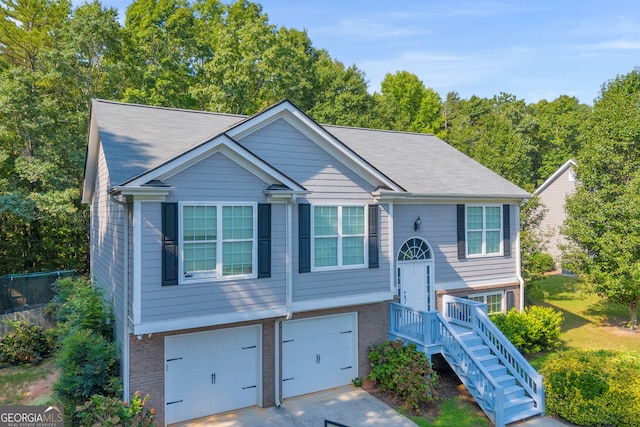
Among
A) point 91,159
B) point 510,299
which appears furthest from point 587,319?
point 91,159

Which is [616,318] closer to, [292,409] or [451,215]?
[451,215]

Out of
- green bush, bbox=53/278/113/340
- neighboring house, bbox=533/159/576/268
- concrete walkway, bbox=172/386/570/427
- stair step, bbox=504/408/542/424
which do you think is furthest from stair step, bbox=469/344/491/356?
neighboring house, bbox=533/159/576/268

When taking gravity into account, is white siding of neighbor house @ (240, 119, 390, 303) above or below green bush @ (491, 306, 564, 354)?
above

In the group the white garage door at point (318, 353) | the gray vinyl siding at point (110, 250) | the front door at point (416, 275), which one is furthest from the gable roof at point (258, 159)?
the white garage door at point (318, 353)

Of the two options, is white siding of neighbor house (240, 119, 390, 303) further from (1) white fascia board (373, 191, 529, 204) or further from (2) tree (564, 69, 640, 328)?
(2) tree (564, 69, 640, 328)

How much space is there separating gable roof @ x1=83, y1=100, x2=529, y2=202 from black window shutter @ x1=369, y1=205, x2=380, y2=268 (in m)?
0.66

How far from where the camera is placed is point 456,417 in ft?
33.7

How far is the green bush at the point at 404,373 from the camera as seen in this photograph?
10633 mm

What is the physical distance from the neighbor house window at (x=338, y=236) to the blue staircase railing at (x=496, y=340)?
388 cm

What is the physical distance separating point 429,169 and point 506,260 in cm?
435

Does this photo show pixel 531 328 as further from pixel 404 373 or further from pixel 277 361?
pixel 277 361

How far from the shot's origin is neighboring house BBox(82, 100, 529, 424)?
916 centimetres

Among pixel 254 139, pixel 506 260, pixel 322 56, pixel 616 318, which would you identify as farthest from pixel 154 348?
pixel 322 56

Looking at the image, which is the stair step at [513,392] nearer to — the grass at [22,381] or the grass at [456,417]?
the grass at [456,417]
